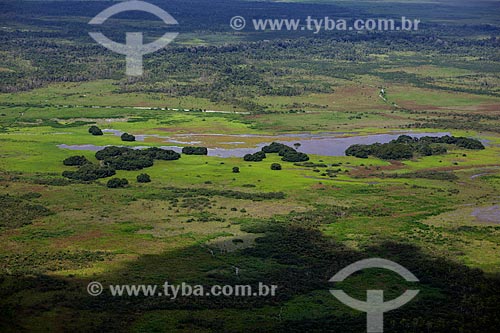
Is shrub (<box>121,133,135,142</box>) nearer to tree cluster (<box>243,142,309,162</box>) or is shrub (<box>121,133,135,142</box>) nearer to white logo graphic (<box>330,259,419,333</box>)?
tree cluster (<box>243,142,309,162</box>)

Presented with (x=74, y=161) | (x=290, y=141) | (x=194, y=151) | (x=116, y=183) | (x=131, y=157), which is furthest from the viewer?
(x=290, y=141)

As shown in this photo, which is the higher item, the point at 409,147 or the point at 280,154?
the point at 409,147

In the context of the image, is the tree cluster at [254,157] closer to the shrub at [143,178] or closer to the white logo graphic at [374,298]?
the shrub at [143,178]

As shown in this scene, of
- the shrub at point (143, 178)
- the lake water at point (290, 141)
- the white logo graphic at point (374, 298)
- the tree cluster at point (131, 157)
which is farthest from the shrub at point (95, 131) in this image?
the white logo graphic at point (374, 298)

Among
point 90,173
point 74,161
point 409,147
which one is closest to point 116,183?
point 90,173

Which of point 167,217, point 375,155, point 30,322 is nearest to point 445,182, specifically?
point 375,155

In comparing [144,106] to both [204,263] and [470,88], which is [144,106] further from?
[204,263]

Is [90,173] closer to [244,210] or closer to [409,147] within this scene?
[244,210]
